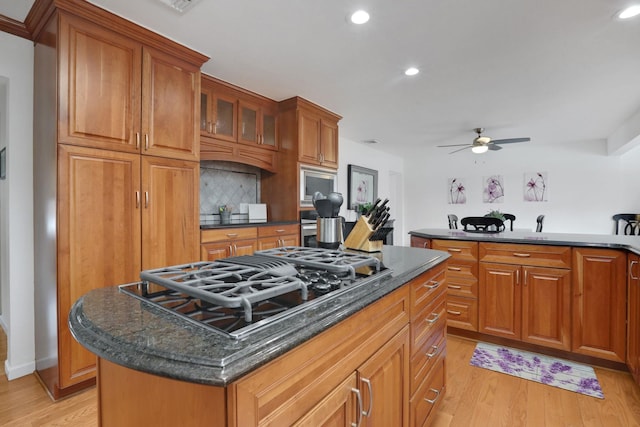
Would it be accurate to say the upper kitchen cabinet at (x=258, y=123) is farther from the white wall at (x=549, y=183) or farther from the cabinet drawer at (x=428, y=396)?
the white wall at (x=549, y=183)

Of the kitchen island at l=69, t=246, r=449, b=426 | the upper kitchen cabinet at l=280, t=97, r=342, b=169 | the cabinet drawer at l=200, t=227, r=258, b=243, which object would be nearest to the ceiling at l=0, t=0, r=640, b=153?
the upper kitchen cabinet at l=280, t=97, r=342, b=169

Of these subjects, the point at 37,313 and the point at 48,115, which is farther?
the point at 37,313

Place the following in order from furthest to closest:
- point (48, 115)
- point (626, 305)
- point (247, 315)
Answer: point (626, 305) < point (48, 115) < point (247, 315)

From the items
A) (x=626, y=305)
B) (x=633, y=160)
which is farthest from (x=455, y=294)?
(x=633, y=160)

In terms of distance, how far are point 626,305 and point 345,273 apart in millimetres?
2216

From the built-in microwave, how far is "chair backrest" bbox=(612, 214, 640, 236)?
459 centimetres

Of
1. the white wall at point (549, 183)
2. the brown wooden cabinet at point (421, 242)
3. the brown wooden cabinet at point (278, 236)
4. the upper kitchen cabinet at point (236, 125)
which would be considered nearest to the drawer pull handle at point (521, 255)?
the brown wooden cabinet at point (421, 242)

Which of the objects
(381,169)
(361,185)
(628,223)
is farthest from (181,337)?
(628,223)

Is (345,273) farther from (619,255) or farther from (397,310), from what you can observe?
(619,255)

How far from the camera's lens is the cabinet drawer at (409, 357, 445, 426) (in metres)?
1.28

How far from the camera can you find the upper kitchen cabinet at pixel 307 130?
3561 mm

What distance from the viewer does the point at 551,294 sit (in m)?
2.34

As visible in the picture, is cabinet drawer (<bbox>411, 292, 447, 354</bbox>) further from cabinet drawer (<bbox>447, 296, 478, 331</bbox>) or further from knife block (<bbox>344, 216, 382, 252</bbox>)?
cabinet drawer (<bbox>447, 296, 478, 331</bbox>)

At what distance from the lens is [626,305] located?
2.08m
